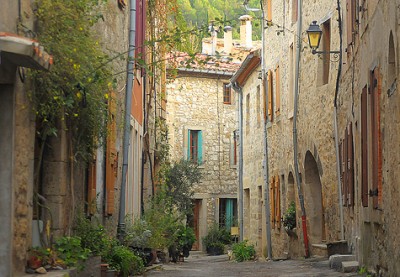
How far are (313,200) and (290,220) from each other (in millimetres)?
1743

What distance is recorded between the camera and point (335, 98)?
16016 millimetres

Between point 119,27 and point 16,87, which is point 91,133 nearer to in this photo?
point 16,87

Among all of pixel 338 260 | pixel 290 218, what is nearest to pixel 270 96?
pixel 290 218

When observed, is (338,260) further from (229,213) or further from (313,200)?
(229,213)

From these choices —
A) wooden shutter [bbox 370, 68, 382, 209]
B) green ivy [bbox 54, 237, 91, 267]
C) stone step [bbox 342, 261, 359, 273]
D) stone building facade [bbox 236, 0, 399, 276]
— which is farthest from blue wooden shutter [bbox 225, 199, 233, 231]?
green ivy [bbox 54, 237, 91, 267]

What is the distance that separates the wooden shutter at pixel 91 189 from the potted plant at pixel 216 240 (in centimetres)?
2114

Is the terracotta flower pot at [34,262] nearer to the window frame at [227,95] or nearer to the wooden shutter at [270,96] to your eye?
the wooden shutter at [270,96]

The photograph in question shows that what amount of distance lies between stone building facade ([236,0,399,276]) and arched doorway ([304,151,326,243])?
0.07 ft

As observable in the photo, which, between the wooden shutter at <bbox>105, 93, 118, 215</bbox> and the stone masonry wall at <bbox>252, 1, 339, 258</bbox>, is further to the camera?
the stone masonry wall at <bbox>252, 1, 339, 258</bbox>

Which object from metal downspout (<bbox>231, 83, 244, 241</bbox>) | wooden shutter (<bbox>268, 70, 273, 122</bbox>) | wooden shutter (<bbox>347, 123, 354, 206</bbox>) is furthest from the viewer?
metal downspout (<bbox>231, 83, 244, 241</bbox>)

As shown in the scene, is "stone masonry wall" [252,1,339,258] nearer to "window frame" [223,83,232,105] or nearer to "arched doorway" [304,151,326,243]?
"arched doorway" [304,151,326,243]

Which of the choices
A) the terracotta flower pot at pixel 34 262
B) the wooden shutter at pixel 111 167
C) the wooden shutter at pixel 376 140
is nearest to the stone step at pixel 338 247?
the wooden shutter at pixel 111 167

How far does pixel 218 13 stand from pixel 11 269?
41.3m

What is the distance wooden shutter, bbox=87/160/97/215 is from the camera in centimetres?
1119
